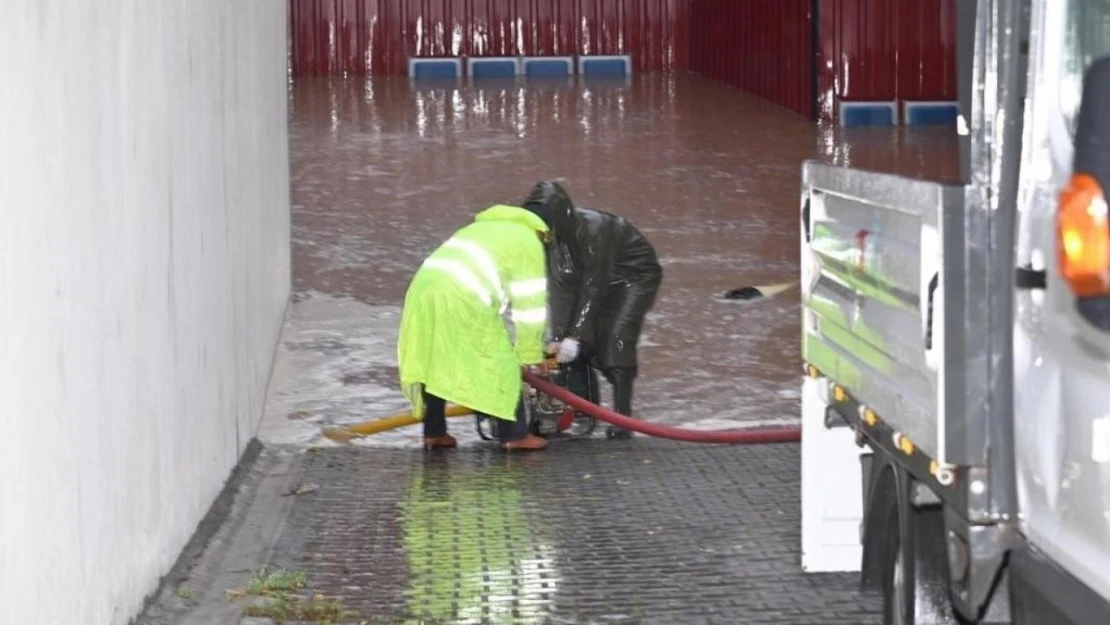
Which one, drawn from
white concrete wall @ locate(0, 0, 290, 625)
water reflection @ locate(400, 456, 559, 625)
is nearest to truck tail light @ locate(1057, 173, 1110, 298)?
white concrete wall @ locate(0, 0, 290, 625)

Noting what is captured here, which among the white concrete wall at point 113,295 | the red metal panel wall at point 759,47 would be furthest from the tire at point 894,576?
the red metal panel wall at point 759,47

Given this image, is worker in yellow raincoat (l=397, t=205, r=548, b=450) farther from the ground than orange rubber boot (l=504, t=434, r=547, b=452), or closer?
farther from the ground

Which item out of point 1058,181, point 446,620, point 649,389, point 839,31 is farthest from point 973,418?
point 839,31

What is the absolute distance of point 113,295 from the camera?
18.0 feet

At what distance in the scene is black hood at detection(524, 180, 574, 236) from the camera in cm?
917

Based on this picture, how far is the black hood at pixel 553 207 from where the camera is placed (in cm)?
917

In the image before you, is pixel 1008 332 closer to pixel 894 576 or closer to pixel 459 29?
pixel 894 576

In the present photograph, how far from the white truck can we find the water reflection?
6.75 feet

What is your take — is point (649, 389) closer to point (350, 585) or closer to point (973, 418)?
point (350, 585)

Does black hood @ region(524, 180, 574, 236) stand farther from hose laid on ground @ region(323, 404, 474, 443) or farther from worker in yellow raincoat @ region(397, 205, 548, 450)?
hose laid on ground @ region(323, 404, 474, 443)

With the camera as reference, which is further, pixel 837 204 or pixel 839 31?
pixel 839 31

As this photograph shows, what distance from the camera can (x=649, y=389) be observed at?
10.8m

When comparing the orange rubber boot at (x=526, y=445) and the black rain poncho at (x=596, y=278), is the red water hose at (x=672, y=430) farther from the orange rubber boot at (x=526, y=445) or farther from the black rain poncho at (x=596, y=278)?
the black rain poncho at (x=596, y=278)

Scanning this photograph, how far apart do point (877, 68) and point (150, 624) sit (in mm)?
18032
